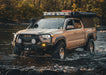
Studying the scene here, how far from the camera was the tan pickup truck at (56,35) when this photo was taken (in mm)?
11086

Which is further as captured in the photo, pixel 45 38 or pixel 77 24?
pixel 77 24

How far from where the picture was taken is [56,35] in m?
11.3

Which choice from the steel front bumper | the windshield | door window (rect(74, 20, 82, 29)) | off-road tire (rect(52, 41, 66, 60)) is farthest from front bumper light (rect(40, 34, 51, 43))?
door window (rect(74, 20, 82, 29))

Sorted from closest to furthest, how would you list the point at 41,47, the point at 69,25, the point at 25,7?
the point at 41,47
the point at 69,25
the point at 25,7

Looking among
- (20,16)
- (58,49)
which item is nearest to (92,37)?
(58,49)

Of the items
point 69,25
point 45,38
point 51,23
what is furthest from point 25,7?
point 45,38

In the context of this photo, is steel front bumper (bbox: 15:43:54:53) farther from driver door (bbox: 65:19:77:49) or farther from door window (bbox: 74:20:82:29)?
door window (bbox: 74:20:82:29)

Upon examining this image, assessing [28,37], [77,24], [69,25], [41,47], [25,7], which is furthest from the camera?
[25,7]

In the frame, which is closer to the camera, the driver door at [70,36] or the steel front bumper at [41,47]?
the steel front bumper at [41,47]

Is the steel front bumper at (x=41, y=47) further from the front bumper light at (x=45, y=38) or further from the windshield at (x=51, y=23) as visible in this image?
the windshield at (x=51, y=23)

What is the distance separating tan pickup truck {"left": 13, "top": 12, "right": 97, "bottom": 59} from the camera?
1109 centimetres

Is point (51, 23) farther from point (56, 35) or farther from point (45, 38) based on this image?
point (45, 38)

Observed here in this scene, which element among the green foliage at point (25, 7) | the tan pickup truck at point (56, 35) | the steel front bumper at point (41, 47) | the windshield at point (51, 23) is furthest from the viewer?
the green foliage at point (25, 7)

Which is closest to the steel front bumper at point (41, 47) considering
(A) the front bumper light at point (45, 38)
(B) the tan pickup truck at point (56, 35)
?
(B) the tan pickup truck at point (56, 35)
